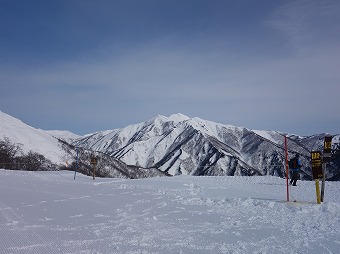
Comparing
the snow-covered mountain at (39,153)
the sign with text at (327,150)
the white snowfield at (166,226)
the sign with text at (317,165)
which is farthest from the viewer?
the snow-covered mountain at (39,153)

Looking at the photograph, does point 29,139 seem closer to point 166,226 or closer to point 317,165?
point 317,165

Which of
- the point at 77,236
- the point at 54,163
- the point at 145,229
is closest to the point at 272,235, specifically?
the point at 145,229

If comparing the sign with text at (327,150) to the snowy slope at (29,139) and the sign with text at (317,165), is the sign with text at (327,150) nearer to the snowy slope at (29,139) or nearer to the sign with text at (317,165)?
the sign with text at (317,165)

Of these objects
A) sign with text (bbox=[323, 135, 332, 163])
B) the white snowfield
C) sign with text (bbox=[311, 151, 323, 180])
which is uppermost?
sign with text (bbox=[323, 135, 332, 163])

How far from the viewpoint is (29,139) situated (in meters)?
151

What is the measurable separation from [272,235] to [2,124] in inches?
6331

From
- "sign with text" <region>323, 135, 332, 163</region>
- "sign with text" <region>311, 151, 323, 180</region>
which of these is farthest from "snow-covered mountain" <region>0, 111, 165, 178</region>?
"sign with text" <region>323, 135, 332, 163</region>

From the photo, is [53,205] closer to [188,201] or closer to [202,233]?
[188,201]

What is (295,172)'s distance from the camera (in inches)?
828

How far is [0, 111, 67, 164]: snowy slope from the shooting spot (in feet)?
466

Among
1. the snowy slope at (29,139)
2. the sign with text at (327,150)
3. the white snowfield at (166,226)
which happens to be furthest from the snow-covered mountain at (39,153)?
the sign with text at (327,150)

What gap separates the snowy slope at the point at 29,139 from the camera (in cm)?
14212

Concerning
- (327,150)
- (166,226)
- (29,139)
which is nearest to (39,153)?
(29,139)

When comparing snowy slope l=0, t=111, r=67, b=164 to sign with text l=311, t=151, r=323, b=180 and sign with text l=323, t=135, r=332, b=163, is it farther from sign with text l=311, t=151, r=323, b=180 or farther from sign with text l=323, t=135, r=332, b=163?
sign with text l=323, t=135, r=332, b=163
